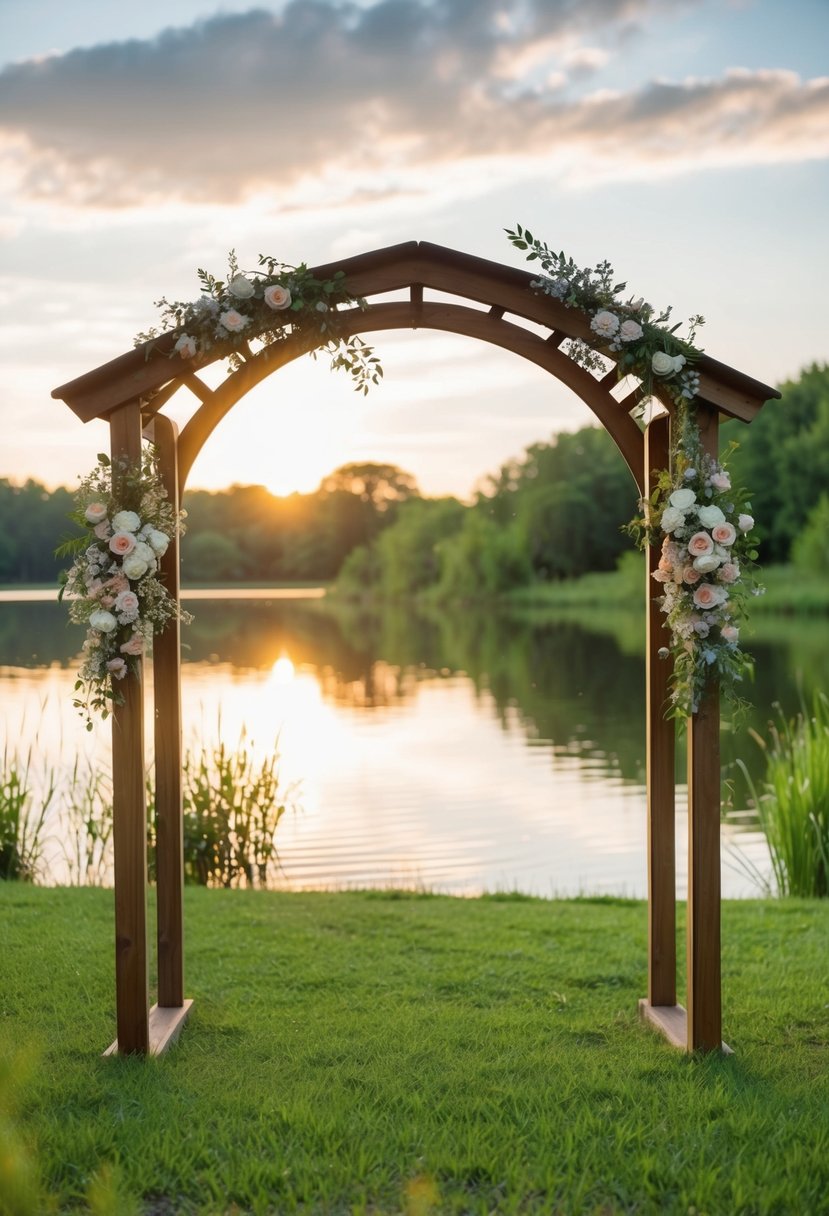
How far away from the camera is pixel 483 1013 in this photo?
15.0 ft

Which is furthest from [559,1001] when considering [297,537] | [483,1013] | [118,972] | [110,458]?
[297,537]

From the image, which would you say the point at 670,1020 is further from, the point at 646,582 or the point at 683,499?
the point at 683,499

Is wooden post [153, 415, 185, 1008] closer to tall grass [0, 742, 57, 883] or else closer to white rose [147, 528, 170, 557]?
white rose [147, 528, 170, 557]

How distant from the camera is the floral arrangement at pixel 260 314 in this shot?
4.12 meters

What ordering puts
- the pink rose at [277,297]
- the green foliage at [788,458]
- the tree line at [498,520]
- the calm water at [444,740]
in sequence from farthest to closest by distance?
1. the tree line at [498,520]
2. the green foliage at [788,458]
3. the calm water at [444,740]
4. the pink rose at [277,297]

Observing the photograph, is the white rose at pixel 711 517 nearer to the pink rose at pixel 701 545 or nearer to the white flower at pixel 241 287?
the pink rose at pixel 701 545

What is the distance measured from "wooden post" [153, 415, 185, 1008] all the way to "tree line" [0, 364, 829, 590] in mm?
35081

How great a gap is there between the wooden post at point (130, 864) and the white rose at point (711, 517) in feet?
6.49

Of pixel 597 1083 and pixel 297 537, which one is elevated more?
pixel 297 537

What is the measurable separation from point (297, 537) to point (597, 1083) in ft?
173

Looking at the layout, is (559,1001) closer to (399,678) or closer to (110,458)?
(110,458)

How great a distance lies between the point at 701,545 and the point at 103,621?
6.72ft

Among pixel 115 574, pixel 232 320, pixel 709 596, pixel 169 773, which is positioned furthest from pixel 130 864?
pixel 709 596

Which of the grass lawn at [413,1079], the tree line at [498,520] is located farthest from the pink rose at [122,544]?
the tree line at [498,520]
